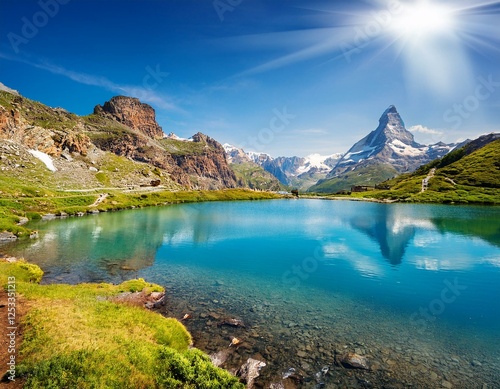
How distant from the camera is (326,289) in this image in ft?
111

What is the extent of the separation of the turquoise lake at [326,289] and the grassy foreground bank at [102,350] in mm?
4274

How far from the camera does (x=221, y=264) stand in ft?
145

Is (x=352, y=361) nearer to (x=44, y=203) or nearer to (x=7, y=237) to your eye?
(x=7, y=237)

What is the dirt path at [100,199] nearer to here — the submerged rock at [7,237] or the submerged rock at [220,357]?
the submerged rock at [7,237]

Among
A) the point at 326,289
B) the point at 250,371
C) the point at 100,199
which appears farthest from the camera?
the point at 100,199

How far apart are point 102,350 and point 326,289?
26.2 meters

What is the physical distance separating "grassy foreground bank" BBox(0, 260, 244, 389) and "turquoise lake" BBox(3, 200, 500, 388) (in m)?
4.27

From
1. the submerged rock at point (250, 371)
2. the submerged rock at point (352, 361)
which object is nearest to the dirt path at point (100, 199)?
the submerged rock at point (250, 371)

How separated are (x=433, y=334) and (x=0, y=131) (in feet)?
639

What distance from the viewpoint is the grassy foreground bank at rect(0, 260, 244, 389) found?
13.0m

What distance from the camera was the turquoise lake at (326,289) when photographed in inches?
776

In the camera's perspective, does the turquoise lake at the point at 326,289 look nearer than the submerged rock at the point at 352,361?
No

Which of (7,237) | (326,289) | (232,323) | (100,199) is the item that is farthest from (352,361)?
(100,199)

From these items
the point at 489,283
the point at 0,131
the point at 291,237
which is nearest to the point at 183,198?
the point at 0,131
